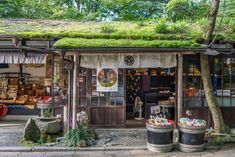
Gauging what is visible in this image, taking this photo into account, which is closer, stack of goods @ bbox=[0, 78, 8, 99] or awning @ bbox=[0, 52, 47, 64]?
awning @ bbox=[0, 52, 47, 64]

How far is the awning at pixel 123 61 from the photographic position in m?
11.3

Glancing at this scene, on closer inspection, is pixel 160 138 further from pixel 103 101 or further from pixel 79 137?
pixel 103 101

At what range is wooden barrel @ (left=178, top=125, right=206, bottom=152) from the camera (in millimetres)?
9828

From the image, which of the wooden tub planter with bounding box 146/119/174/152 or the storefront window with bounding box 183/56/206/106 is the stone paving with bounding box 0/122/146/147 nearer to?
the wooden tub planter with bounding box 146/119/174/152

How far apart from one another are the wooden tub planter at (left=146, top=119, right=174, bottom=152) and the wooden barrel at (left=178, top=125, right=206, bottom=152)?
411 mm

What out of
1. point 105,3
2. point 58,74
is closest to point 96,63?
point 58,74

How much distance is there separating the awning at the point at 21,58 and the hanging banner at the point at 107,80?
2508 mm

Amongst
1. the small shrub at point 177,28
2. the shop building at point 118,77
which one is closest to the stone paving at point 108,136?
the shop building at point 118,77

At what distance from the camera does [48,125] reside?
10969 mm

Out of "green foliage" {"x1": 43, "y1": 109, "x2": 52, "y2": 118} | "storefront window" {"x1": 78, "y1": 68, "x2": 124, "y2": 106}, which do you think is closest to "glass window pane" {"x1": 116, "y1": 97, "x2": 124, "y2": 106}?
"storefront window" {"x1": 78, "y1": 68, "x2": 124, "y2": 106}

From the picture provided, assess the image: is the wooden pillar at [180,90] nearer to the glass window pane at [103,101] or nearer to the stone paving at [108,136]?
the stone paving at [108,136]

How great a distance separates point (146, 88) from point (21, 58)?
5.95 m

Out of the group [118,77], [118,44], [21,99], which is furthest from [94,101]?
[21,99]

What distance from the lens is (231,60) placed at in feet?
41.4
